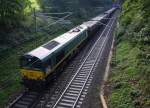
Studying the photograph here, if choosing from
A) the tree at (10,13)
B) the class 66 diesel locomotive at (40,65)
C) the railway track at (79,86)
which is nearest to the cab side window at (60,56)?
the class 66 diesel locomotive at (40,65)

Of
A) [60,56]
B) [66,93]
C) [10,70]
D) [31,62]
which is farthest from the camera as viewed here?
[10,70]

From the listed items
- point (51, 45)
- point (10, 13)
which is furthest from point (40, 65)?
point (10, 13)

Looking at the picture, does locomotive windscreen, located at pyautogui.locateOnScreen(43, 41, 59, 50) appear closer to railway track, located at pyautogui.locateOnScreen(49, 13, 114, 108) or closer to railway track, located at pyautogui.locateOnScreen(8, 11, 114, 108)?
railway track, located at pyautogui.locateOnScreen(8, 11, 114, 108)

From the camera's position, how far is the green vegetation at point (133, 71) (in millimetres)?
15320

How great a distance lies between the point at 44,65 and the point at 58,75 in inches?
171

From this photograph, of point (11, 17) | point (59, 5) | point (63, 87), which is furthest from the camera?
point (59, 5)

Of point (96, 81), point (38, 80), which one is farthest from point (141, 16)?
point (38, 80)

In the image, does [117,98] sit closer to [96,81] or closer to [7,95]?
[96,81]

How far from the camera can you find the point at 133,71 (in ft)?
61.6

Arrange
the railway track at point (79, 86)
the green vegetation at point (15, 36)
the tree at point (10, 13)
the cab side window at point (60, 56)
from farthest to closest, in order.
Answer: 1. the tree at point (10, 13)
2. the cab side window at point (60, 56)
3. the green vegetation at point (15, 36)
4. the railway track at point (79, 86)

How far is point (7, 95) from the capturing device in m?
18.1

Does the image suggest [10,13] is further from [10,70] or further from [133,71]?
[133,71]

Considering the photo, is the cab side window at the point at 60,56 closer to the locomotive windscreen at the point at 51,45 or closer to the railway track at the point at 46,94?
the locomotive windscreen at the point at 51,45

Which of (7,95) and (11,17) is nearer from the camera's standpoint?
(7,95)
